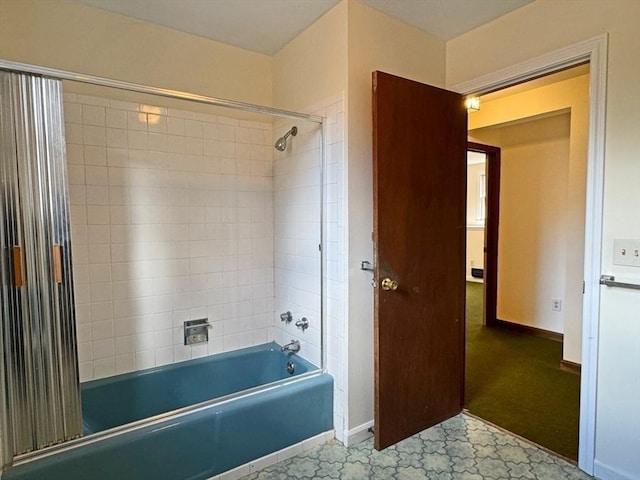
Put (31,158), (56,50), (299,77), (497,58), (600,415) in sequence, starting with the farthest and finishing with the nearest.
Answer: (299,77) → (497,58) → (56,50) → (600,415) → (31,158)

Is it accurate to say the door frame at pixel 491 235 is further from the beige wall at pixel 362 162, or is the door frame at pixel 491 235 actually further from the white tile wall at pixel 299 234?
the white tile wall at pixel 299 234

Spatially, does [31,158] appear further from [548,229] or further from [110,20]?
[548,229]

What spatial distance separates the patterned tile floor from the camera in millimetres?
1844

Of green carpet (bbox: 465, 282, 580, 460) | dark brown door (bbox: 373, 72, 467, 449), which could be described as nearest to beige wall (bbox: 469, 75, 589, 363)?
green carpet (bbox: 465, 282, 580, 460)

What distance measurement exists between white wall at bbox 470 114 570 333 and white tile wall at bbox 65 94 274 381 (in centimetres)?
284

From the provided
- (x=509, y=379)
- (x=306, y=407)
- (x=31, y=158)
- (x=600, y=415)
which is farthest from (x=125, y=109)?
(x=509, y=379)

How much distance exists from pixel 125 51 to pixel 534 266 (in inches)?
160

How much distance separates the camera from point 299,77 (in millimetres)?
2402

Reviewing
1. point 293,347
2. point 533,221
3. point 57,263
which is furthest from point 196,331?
point 533,221

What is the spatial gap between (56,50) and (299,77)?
1.33m

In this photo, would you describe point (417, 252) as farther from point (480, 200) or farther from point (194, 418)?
point (480, 200)

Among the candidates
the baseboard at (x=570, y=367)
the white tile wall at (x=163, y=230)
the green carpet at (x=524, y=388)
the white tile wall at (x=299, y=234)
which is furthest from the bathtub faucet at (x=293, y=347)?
the baseboard at (x=570, y=367)

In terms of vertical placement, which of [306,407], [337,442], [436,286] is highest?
[436,286]

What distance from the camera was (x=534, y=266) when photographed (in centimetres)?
397
